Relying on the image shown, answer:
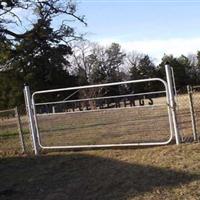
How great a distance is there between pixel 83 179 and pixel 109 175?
0.48 m

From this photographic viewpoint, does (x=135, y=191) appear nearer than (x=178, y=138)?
Yes

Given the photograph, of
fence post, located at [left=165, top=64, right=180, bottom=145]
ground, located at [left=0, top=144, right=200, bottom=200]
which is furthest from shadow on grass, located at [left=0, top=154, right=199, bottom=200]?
fence post, located at [left=165, top=64, right=180, bottom=145]

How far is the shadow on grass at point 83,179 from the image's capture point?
8.33 meters

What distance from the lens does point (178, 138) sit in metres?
11.2

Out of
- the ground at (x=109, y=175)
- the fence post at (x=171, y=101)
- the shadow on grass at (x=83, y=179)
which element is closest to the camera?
the ground at (x=109, y=175)

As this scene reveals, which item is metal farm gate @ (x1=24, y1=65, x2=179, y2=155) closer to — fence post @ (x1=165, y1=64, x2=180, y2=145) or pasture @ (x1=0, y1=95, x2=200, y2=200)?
fence post @ (x1=165, y1=64, x2=180, y2=145)

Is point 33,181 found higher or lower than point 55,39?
lower

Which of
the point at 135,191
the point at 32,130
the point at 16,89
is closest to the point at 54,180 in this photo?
the point at 135,191

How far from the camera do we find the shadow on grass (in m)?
8.33

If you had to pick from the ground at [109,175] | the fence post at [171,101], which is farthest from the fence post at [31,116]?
the fence post at [171,101]

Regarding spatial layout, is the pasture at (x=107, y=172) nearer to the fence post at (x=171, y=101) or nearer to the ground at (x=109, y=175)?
the ground at (x=109, y=175)

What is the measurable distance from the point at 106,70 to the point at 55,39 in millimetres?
57098

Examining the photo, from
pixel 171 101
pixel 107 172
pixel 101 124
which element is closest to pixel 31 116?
pixel 171 101

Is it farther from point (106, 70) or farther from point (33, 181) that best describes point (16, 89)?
point (33, 181)
